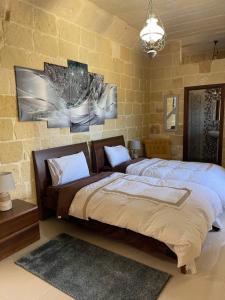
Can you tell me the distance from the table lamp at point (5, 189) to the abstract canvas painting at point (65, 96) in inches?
32.2

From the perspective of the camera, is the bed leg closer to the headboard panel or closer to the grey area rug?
the grey area rug

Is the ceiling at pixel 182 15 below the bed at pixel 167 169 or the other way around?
the other way around

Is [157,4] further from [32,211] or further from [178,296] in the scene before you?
[178,296]

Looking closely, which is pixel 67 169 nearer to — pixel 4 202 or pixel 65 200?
pixel 65 200

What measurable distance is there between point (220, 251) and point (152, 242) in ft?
2.50

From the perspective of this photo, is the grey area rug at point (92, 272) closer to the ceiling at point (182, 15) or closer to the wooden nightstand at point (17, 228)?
the wooden nightstand at point (17, 228)

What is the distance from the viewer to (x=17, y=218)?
2.27 m

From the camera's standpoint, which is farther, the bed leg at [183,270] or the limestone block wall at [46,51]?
the limestone block wall at [46,51]

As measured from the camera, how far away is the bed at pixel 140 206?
1.88m

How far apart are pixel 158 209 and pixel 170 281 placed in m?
0.59

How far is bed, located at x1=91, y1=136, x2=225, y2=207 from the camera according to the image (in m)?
2.92

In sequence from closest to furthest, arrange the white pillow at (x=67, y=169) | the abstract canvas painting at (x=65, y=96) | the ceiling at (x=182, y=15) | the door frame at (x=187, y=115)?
the abstract canvas painting at (x=65, y=96) < the white pillow at (x=67, y=169) < the ceiling at (x=182, y=15) < the door frame at (x=187, y=115)

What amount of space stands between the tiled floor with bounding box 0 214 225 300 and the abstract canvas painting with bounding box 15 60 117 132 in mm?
1631

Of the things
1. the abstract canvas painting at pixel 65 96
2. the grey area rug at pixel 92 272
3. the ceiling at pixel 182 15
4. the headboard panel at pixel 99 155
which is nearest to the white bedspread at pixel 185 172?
the headboard panel at pixel 99 155
